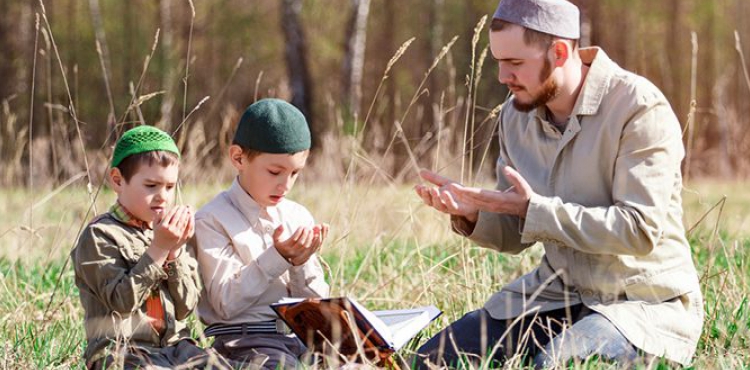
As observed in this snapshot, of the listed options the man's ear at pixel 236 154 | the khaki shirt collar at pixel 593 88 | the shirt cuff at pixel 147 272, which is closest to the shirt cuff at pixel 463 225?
the khaki shirt collar at pixel 593 88

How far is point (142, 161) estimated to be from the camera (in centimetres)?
314

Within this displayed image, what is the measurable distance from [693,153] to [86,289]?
43.8 ft

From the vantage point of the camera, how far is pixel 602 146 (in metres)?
3.34

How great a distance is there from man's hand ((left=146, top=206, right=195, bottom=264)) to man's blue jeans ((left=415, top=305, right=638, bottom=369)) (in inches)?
30.2

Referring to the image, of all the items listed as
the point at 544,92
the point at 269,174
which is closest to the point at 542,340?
the point at 544,92

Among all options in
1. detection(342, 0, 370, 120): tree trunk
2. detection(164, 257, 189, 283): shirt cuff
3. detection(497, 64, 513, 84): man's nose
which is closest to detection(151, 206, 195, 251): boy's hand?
detection(164, 257, 189, 283): shirt cuff

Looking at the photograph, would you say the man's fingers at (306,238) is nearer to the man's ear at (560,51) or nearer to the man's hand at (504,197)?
the man's hand at (504,197)

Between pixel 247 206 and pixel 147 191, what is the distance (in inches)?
14.9

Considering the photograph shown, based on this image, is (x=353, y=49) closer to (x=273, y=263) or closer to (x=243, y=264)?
(x=243, y=264)

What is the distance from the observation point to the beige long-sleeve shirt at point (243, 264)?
3.27 meters

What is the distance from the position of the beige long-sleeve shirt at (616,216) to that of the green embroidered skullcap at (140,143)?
99 cm

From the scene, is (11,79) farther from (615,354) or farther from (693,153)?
(615,354)

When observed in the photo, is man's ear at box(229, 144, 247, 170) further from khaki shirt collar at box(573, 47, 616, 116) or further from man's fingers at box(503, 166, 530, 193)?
khaki shirt collar at box(573, 47, 616, 116)

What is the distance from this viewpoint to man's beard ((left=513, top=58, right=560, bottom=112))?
132 inches
